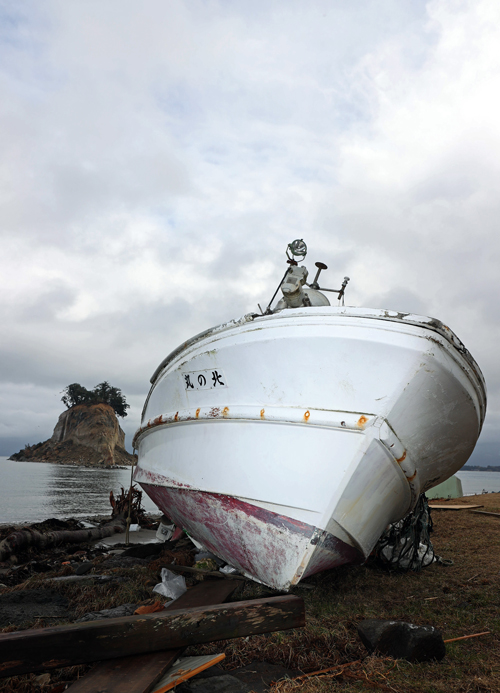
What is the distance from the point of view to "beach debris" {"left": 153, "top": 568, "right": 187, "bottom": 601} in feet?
13.8

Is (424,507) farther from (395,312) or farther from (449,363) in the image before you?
(395,312)

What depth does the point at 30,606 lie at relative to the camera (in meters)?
3.80

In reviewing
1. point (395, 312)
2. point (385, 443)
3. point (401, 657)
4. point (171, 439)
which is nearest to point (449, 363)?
point (395, 312)

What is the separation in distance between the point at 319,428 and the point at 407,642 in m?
1.48

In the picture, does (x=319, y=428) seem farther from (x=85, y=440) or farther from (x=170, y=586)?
(x=85, y=440)

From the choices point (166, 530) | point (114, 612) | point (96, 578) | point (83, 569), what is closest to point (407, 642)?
point (114, 612)

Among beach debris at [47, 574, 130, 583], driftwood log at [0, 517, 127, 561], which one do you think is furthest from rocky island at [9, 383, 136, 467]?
beach debris at [47, 574, 130, 583]

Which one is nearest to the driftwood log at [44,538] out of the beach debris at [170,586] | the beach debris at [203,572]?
the beach debris at [203,572]

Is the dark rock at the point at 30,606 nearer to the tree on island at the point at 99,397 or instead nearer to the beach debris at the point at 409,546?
the beach debris at the point at 409,546

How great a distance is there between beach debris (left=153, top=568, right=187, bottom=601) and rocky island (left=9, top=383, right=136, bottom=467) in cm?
6859

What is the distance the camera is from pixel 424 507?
19.5ft

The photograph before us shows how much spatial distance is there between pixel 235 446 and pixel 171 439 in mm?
1314

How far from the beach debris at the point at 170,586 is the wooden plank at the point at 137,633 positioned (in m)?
1.65

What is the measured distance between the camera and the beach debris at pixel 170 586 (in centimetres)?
419
